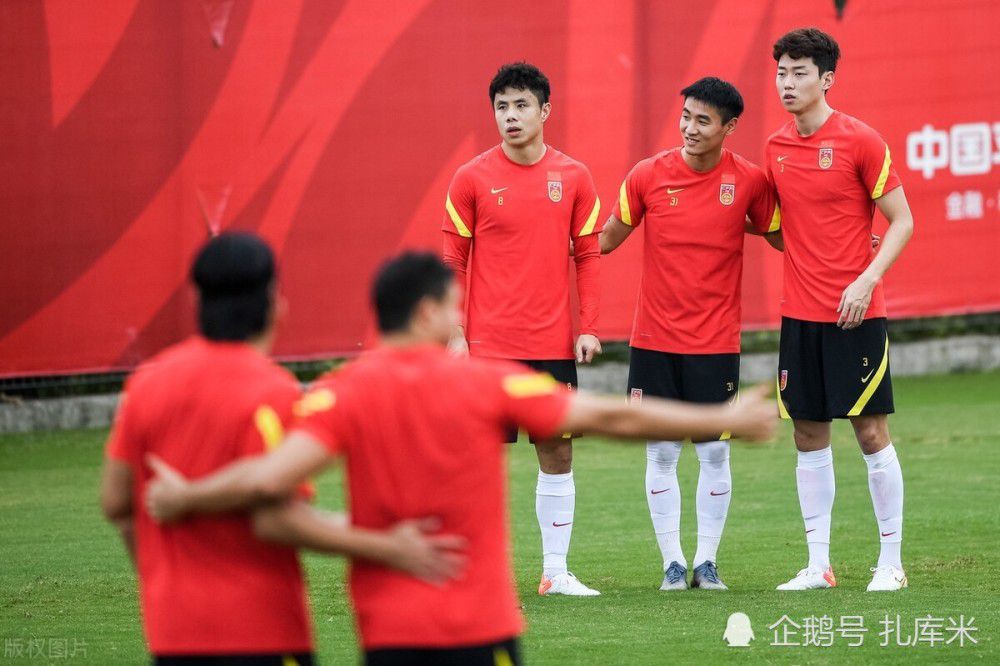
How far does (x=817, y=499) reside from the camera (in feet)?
21.9

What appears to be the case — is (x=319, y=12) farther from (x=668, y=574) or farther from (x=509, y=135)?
(x=668, y=574)

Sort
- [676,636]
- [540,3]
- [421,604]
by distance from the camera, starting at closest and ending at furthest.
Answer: [421,604] → [676,636] → [540,3]

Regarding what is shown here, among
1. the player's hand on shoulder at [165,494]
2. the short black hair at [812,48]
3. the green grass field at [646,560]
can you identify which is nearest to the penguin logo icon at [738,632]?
the green grass field at [646,560]

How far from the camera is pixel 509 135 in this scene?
673 cm

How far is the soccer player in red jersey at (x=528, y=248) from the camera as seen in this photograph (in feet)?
22.0

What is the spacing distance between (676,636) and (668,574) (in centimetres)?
104

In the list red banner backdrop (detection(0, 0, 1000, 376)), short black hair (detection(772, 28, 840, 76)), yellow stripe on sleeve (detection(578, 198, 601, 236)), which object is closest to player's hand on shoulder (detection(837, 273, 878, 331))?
short black hair (detection(772, 28, 840, 76))

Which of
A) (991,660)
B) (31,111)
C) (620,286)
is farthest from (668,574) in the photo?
(31,111)

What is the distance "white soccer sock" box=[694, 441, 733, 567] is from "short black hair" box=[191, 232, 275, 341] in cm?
375

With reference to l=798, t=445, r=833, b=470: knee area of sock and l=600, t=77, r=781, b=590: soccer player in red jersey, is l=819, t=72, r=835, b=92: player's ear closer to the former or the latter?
l=600, t=77, r=781, b=590: soccer player in red jersey

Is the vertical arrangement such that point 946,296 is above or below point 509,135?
below

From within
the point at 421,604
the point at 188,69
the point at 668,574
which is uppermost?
the point at 188,69

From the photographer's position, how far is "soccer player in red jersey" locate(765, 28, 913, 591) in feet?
21.5

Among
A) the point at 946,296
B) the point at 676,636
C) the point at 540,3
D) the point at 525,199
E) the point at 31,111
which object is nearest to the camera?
the point at 676,636
